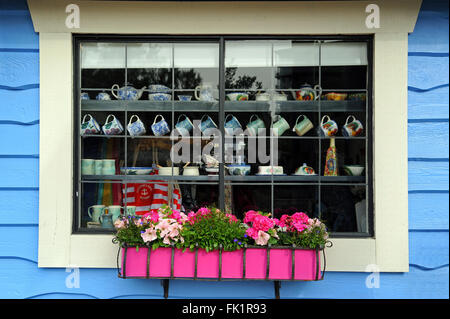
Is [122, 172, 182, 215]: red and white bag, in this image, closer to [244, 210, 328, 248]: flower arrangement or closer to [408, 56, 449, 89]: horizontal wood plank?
[244, 210, 328, 248]: flower arrangement

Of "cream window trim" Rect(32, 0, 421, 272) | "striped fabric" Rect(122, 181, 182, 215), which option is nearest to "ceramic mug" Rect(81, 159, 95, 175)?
"cream window trim" Rect(32, 0, 421, 272)

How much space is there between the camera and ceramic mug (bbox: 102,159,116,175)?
9.19 feet

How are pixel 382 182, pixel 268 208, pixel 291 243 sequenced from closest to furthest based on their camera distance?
pixel 291 243 < pixel 382 182 < pixel 268 208

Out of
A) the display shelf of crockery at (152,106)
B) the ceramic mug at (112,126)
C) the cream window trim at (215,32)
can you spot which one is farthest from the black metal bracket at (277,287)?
the ceramic mug at (112,126)

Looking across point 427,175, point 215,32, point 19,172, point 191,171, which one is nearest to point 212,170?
point 191,171

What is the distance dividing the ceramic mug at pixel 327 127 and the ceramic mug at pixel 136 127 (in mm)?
1125

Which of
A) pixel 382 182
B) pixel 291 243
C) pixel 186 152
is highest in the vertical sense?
pixel 186 152

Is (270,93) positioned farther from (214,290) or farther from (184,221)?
(214,290)

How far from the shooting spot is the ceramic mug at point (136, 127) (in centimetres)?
283

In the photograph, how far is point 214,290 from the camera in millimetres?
2646

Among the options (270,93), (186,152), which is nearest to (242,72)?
(270,93)

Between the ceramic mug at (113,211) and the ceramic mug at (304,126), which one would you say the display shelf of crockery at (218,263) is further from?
the ceramic mug at (304,126)

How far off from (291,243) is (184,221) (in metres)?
0.60

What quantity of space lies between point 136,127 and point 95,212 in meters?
0.58
